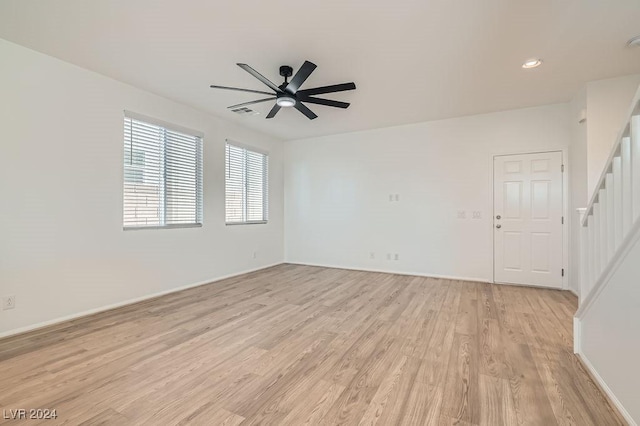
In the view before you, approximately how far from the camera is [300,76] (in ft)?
8.86

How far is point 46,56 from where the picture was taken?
9.78 feet

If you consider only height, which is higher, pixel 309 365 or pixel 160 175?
pixel 160 175

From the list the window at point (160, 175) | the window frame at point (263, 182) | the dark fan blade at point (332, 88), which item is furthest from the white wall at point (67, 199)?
the dark fan blade at point (332, 88)

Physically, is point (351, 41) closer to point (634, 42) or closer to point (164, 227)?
point (634, 42)

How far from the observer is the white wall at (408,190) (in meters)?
4.73

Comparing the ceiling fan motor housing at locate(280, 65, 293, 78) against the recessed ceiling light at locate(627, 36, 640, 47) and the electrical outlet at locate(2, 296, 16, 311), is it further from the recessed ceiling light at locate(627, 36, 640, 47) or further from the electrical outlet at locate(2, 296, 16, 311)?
the electrical outlet at locate(2, 296, 16, 311)

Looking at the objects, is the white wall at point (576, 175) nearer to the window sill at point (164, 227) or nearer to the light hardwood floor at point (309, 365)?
the light hardwood floor at point (309, 365)

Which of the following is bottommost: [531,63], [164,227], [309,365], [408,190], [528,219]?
[309,365]

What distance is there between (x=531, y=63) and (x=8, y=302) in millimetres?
5897

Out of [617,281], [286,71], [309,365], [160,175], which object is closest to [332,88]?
[286,71]

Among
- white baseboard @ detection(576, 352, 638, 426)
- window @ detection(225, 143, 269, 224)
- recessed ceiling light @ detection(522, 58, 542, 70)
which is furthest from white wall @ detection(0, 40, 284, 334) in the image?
white baseboard @ detection(576, 352, 638, 426)

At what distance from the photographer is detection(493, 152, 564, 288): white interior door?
4387mm

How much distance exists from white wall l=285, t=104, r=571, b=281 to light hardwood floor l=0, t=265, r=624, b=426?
156 centimetres

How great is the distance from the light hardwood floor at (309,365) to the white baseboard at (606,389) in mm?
48
